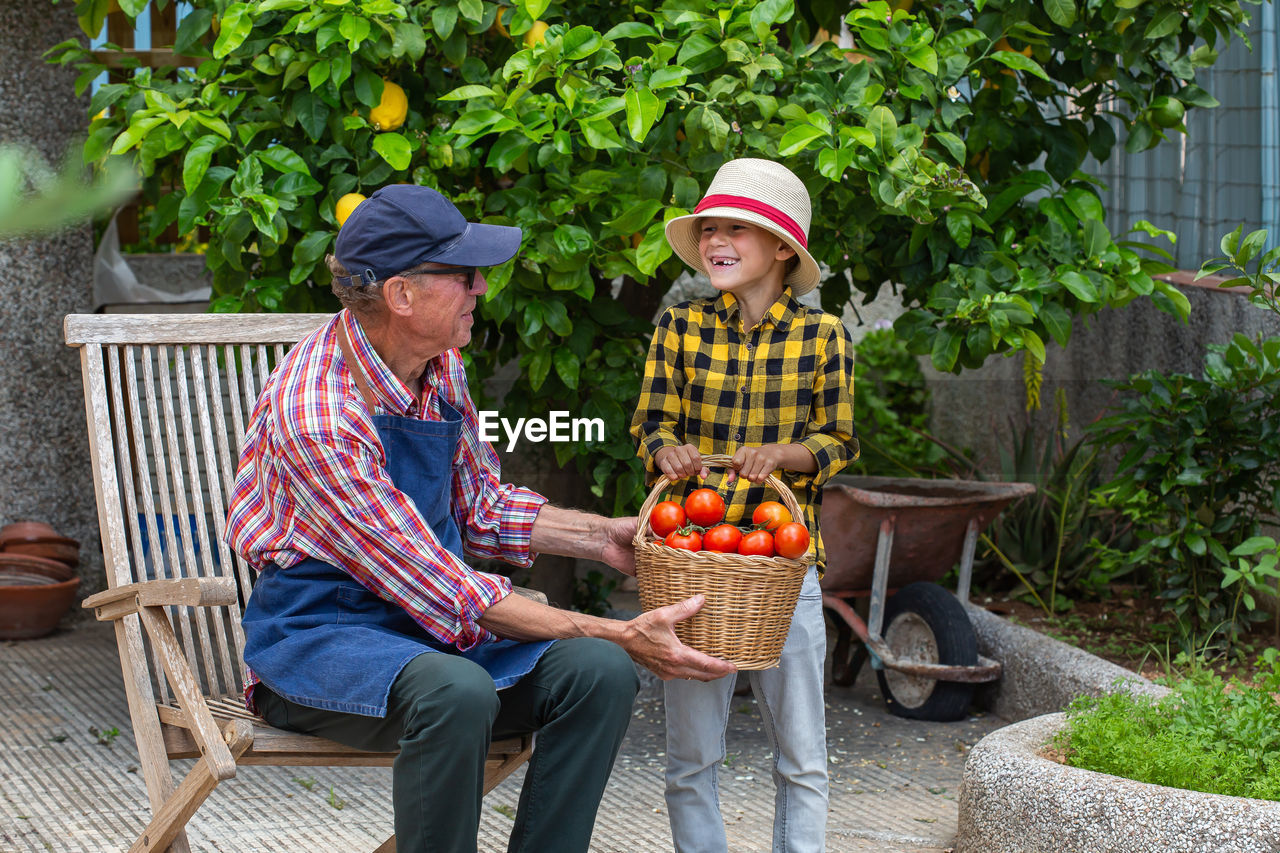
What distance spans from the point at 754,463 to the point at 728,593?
281mm

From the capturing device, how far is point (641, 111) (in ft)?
9.00

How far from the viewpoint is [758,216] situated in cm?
249

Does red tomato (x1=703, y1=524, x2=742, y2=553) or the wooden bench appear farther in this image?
red tomato (x1=703, y1=524, x2=742, y2=553)

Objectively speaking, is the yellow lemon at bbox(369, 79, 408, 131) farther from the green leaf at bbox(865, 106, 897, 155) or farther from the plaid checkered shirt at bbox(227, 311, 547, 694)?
the green leaf at bbox(865, 106, 897, 155)

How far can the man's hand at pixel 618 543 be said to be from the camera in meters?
2.47

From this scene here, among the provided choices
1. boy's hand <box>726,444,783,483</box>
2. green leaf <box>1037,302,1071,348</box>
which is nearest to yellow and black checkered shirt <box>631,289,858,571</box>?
boy's hand <box>726,444,783,483</box>

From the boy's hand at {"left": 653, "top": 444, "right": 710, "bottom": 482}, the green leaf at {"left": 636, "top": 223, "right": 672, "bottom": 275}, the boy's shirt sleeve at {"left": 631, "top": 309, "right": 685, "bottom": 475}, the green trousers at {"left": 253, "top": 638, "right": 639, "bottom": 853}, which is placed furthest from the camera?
the green leaf at {"left": 636, "top": 223, "right": 672, "bottom": 275}

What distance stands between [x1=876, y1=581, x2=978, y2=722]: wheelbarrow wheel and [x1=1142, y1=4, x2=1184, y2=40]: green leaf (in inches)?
70.1

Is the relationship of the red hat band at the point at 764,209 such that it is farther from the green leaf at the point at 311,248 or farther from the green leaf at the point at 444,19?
the green leaf at the point at 311,248

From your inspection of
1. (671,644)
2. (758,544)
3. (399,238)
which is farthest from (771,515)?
(399,238)

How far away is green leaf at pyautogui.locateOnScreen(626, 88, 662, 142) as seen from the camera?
2.71m

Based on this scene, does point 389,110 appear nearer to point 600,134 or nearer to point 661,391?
point 600,134

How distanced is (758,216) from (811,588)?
0.74 metres

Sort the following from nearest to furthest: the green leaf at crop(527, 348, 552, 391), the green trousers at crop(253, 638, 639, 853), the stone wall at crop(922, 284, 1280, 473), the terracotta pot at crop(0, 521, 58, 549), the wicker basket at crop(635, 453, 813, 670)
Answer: the green trousers at crop(253, 638, 639, 853) < the wicker basket at crop(635, 453, 813, 670) < the green leaf at crop(527, 348, 552, 391) < the stone wall at crop(922, 284, 1280, 473) < the terracotta pot at crop(0, 521, 58, 549)
